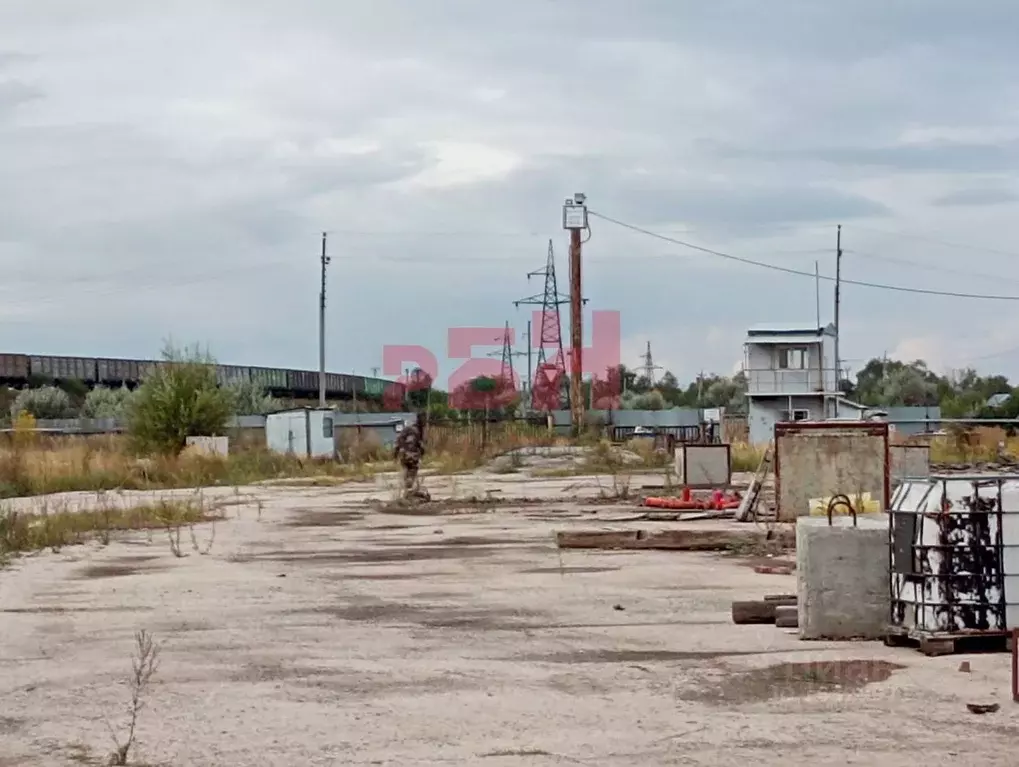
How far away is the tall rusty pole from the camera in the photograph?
61969mm

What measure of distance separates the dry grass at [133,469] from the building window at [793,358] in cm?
2277

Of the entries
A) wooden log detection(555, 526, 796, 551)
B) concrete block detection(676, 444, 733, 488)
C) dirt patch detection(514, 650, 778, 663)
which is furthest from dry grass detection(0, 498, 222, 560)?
dirt patch detection(514, 650, 778, 663)

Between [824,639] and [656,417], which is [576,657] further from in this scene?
[656,417]

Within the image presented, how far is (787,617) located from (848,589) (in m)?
0.73

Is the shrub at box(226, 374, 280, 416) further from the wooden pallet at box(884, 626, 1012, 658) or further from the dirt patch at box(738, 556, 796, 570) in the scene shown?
the wooden pallet at box(884, 626, 1012, 658)

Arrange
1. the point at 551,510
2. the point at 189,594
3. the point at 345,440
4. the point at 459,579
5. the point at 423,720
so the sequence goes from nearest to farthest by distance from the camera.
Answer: the point at 423,720
the point at 189,594
the point at 459,579
the point at 551,510
the point at 345,440

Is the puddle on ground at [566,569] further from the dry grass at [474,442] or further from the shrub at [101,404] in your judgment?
the shrub at [101,404]

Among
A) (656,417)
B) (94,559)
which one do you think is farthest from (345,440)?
(94,559)

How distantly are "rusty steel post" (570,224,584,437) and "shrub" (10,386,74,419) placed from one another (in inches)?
1289

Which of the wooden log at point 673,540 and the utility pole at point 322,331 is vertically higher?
the utility pole at point 322,331

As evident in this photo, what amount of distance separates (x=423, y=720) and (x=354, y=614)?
4809 mm

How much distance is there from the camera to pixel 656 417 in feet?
263

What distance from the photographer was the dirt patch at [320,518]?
81.2 ft

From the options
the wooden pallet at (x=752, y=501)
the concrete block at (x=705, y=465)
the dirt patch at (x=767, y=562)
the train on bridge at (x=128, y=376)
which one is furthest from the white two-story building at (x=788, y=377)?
the dirt patch at (x=767, y=562)
